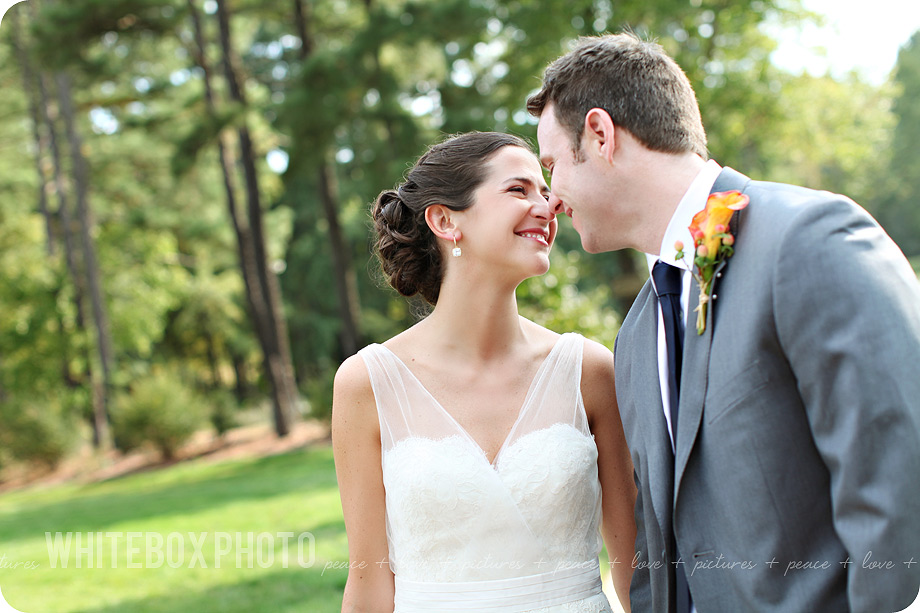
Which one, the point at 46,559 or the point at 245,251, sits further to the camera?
the point at 245,251

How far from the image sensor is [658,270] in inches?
96.4

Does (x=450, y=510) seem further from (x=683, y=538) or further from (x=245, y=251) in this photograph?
(x=245, y=251)

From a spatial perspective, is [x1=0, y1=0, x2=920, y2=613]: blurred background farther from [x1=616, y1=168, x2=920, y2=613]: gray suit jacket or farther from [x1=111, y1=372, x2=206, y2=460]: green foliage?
[x1=616, y1=168, x2=920, y2=613]: gray suit jacket

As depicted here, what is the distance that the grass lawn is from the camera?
7.60 m

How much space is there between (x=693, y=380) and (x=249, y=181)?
18345 mm

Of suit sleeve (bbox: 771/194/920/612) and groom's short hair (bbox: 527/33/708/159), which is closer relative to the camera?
suit sleeve (bbox: 771/194/920/612)

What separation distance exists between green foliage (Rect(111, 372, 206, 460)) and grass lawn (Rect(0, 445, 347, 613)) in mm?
4027

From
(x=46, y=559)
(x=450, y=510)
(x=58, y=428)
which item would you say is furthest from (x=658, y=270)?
(x=58, y=428)

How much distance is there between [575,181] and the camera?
2.49m

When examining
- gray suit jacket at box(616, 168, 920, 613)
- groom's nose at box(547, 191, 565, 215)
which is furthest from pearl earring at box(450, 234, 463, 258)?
gray suit jacket at box(616, 168, 920, 613)

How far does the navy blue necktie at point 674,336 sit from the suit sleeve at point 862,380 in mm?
477

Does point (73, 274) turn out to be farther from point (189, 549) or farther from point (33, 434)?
point (189, 549)

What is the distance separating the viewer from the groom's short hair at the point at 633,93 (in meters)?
2.36

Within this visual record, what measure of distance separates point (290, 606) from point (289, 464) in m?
9.70
